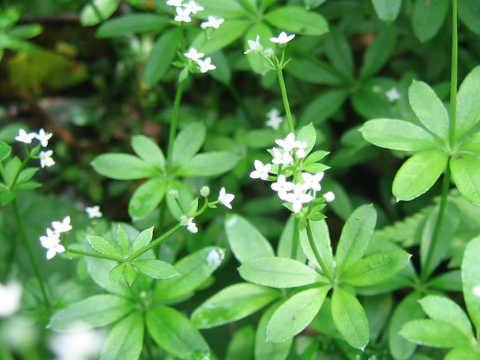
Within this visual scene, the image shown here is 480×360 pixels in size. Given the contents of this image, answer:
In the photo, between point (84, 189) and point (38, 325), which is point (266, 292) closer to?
point (38, 325)

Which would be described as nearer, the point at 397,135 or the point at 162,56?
the point at 397,135

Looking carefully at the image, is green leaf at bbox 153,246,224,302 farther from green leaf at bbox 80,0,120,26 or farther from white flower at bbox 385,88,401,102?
green leaf at bbox 80,0,120,26

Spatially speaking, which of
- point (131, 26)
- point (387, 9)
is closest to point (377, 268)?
point (387, 9)

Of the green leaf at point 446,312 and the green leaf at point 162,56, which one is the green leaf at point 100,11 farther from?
the green leaf at point 446,312

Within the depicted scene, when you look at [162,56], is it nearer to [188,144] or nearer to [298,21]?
[188,144]

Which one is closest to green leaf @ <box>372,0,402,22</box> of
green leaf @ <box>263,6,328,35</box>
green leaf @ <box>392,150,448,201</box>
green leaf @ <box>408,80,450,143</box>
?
green leaf @ <box>263,6,328,35</box>

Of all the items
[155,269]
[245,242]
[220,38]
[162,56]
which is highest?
[220,38]

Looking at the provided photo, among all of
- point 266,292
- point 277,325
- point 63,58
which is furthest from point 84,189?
point 277,325
